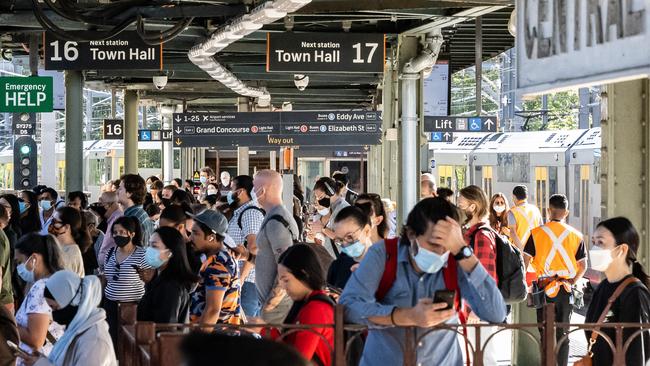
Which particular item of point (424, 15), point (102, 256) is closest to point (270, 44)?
point (424, 15)

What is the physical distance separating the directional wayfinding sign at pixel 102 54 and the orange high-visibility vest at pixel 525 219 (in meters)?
4.84

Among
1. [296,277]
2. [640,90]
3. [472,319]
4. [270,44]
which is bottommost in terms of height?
[472,319]

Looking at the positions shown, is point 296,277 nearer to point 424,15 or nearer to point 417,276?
point 417,276

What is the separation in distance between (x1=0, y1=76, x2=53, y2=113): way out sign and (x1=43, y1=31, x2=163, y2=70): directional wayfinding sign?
3335 millimetres

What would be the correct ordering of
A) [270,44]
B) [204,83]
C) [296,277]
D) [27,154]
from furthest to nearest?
1. [204,83]
2. [27,154]
3. [270,44]
4. [296,277]

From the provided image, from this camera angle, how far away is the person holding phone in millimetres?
4848

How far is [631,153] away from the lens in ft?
25.9

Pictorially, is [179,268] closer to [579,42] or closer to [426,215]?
[426,215]

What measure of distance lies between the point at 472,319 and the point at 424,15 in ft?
25.5

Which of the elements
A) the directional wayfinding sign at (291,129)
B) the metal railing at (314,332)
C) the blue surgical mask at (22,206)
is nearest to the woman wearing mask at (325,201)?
the blue surgical mask at (22,206)

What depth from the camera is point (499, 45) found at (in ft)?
73.6

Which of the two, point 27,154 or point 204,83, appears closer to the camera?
point 27,154

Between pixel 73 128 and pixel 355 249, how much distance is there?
12226 mm

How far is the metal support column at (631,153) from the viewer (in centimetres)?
783
